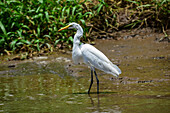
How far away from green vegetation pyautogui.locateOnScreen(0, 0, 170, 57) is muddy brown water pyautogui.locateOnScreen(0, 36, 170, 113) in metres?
0.67

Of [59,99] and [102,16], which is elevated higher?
[102,16]

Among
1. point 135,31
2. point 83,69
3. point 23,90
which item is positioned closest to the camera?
point 23,90

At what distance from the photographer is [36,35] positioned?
895 cm

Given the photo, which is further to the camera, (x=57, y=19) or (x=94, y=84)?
(x=57, y=19)

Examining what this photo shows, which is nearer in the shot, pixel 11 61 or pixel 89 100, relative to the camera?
pixel 89 100

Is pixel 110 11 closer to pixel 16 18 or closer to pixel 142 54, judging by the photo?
pixel 142 54

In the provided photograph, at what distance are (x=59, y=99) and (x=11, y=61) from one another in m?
3.82

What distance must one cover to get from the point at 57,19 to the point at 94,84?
142 inches

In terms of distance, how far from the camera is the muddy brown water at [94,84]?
14.3ft

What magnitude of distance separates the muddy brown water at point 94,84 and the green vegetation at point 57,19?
2.21ft

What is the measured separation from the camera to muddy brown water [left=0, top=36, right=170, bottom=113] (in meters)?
4.37

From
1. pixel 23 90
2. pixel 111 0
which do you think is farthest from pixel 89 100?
pixel 111 0

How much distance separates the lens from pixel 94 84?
6164mm

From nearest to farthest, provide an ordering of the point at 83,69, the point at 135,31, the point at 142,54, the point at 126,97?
the point at 126,97 < the point at 83,69 < the point at 142,54 < the point at 135,31
